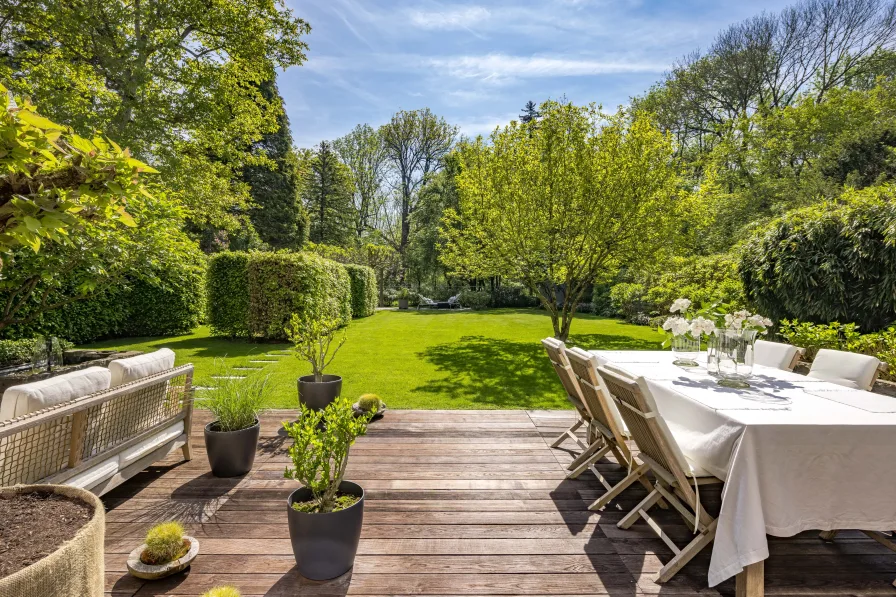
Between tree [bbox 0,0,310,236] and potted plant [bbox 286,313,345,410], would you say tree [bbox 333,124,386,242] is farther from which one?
potted plant [bbox 286,313,345,410]

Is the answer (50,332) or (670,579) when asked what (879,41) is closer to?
(670,579)

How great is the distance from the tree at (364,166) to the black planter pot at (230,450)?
1173 inches

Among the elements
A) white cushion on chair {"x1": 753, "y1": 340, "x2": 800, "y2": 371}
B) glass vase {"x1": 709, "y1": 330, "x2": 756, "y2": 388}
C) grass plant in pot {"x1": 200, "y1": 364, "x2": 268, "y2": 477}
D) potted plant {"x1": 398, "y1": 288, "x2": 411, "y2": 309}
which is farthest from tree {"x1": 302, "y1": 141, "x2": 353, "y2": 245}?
glass vase {"x1": 709, "y1": 330, "x2": 756, "y2": 388}

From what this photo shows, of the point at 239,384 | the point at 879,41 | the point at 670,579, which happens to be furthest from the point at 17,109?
the point at 879,41

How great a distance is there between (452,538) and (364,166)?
33453mm

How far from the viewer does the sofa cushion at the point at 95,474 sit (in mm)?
2490

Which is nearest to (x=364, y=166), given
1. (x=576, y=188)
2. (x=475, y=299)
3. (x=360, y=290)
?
(x=475, y=299)

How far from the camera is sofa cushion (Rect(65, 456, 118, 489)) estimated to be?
98.0 inches

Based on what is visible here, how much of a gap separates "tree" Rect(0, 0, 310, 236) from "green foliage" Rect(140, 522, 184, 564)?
8329 millimetres

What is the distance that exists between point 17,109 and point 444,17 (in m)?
→ 6.54

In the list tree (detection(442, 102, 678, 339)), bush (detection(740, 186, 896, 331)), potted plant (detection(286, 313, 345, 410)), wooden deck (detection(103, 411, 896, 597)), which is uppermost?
tree (detection(442, 102, 678, 339))

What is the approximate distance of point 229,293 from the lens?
423 inches

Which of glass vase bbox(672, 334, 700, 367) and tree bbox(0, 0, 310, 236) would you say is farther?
tree bbox(0, 0, 310, 236)

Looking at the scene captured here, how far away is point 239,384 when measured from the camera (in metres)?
3.68
